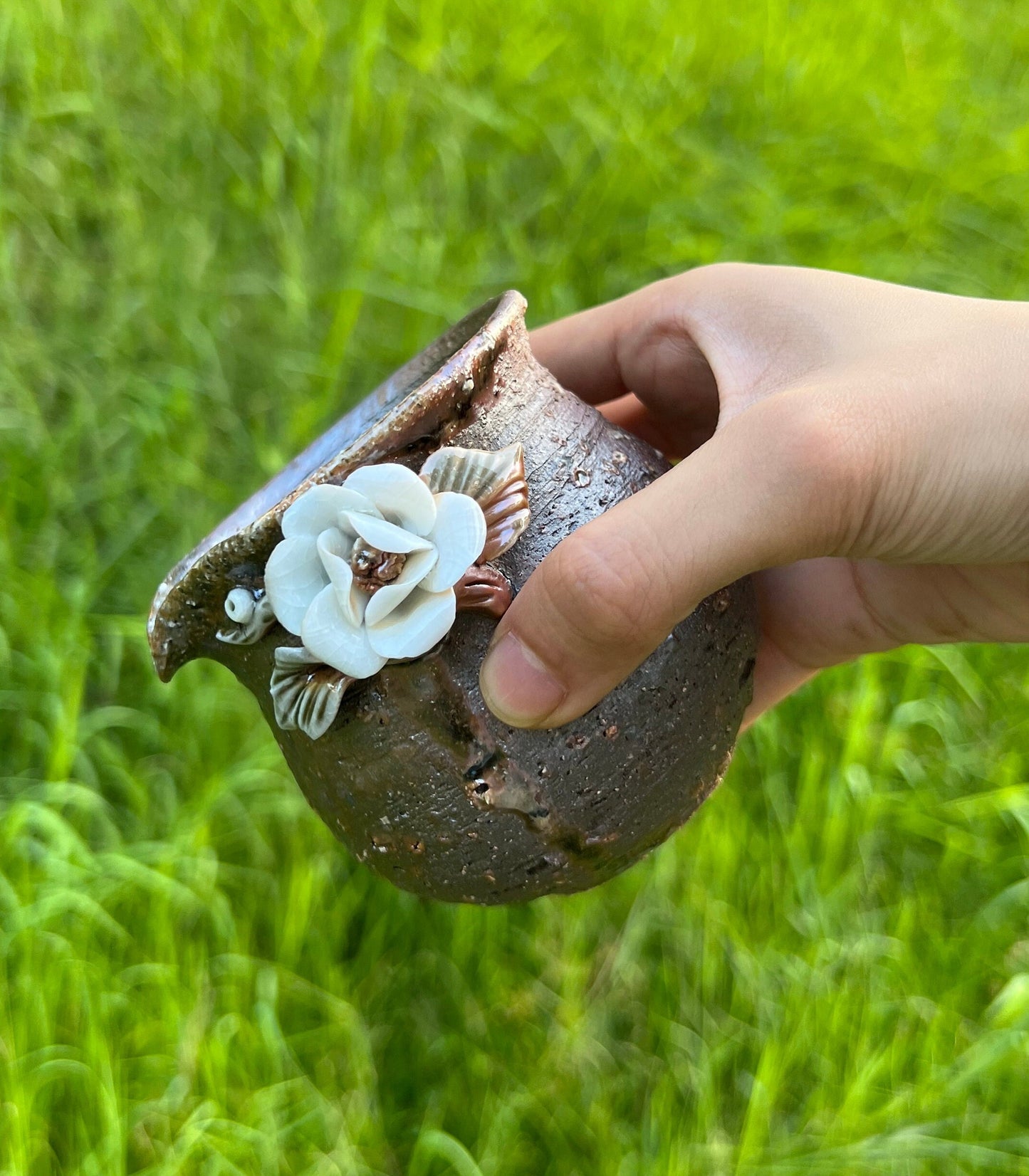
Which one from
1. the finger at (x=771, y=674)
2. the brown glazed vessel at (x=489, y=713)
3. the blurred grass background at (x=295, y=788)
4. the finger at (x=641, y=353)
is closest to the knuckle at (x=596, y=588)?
the brown glazed vessel at (x=489, y=713)

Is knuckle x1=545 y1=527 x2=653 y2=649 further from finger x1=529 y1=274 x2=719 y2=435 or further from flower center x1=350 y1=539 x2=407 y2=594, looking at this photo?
finger x1=529 y1=274 x2=719 y2=435

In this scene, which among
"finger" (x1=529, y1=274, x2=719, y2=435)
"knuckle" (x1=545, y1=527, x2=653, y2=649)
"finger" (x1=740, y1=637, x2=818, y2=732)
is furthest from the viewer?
"finger" (x1=740, y1=637, x2=818, y2=732)

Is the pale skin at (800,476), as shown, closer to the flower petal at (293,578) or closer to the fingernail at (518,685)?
the fingernail at (518,685)

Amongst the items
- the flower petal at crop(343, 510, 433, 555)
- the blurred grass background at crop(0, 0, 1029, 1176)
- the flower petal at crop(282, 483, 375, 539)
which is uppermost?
the flower petal at crop(282, 483, 375, 539)

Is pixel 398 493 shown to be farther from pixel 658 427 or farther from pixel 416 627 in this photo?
pixel 658 427

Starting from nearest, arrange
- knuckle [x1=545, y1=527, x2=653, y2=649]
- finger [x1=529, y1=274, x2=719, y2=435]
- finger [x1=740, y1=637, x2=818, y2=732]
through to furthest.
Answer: knuckle [x1=545, y1=527, x2=653, y2=649]
finger [x1=529, y1=274, x2=719, y2=435]
finger [x1=740, y1=637, x2=818, y2=732]

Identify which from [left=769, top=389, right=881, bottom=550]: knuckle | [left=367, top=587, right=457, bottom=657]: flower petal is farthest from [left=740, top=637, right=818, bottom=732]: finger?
[left=367, top=587, right=457, bottom=657]: flower petal
